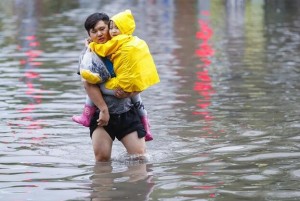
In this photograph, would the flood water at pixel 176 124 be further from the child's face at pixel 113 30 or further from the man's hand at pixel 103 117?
the child's face at pixel 113 30

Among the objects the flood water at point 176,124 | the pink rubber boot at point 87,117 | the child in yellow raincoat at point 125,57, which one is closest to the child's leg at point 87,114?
the pink rubber boot at point 87,117

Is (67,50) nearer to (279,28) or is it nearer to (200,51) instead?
(200,51)

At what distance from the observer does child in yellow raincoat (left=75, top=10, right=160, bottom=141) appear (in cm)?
836

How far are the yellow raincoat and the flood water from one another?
2.72 feet

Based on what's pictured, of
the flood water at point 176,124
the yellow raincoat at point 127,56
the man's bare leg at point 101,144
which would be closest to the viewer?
the flood water at point 176,124

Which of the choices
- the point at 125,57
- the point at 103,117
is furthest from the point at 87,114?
the point at 125,57

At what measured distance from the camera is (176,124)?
1133 centimetres

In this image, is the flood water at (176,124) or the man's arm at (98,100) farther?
the man's arm at (98,100)

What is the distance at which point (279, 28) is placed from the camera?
28.5 m

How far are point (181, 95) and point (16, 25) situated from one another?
57.3 feet

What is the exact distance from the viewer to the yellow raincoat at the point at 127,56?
836cm

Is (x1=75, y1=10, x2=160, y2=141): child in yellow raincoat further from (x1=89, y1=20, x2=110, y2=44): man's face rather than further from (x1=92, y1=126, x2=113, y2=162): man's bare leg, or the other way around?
(x1=92, y1=126, x2=113, y2=162): man's bare leg

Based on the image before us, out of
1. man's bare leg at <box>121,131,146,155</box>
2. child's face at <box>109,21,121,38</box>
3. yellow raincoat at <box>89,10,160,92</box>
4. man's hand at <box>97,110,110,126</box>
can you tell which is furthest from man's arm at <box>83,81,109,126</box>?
child's face at <box>109,21,121,38</box>

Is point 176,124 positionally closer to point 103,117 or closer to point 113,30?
point 103,117
